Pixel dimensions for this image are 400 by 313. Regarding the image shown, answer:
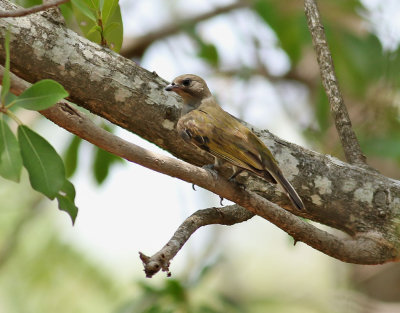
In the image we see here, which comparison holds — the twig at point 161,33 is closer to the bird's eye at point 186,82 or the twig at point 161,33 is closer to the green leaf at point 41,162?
the bird's eye at point 186,82

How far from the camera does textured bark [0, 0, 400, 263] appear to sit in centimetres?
316

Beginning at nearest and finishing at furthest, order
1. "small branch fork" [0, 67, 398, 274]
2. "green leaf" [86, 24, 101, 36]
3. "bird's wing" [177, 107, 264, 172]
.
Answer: "small branch fork" [0, 67, 398, 274] < "bird's wing" [177, 107, 264, 172] < "green leaf" [86, 24, 101, 36]

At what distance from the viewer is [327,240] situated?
306cm

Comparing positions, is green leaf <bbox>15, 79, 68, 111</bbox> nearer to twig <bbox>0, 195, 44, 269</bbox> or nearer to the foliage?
the foliage

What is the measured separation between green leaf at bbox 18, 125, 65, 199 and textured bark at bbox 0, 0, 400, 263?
76 cm

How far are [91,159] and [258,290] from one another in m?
4.61

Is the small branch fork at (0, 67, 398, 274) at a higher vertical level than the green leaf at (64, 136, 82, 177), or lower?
lower

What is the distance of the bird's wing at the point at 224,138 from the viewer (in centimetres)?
323

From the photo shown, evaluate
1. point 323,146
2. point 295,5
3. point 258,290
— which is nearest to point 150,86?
point 323,146

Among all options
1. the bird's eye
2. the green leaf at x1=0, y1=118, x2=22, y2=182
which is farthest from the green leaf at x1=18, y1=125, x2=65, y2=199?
the bird's eye

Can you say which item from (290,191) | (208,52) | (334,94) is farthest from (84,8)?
(208,52)

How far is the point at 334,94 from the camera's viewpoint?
379 cm

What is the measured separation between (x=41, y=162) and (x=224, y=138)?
48.4 inches

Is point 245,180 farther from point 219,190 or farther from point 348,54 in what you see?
point 348,54
